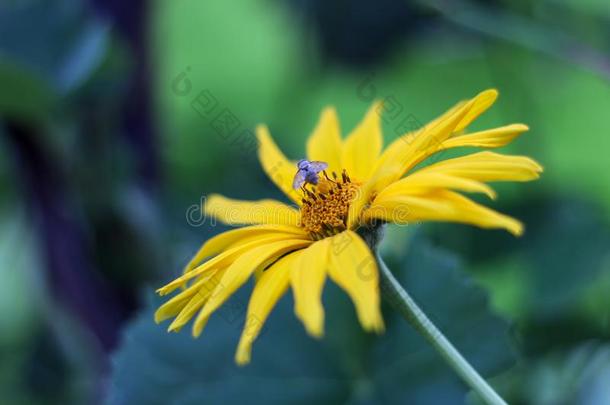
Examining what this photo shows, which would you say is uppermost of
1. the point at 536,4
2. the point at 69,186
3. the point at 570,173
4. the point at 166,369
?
the point at 69,186

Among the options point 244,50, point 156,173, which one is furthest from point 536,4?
point 244,50

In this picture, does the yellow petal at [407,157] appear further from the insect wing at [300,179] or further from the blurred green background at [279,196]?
the blurred green background at [279,196]

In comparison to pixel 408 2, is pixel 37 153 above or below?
above

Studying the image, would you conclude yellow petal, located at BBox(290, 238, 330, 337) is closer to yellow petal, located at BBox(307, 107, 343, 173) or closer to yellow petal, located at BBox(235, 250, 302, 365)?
yellow petal, located at BBox(235, 250, 302, 365)

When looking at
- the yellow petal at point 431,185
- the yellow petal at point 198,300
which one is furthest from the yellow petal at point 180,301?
the yellow petal at point 431,185

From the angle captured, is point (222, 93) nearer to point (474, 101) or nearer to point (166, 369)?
point (166, 369)

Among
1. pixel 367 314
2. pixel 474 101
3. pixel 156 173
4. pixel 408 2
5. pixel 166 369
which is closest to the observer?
pixel 367 314

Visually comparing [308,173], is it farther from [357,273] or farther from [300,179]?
[357,273]
